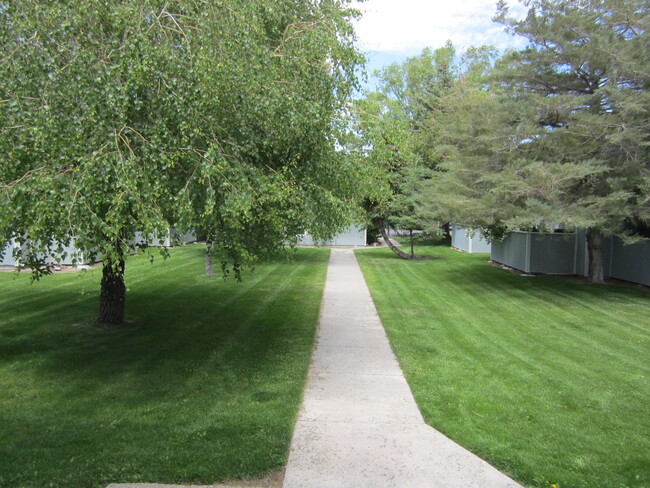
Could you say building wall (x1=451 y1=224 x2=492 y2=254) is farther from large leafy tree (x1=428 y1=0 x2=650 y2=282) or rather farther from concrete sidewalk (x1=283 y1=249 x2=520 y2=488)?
concrete sidewalk (x1=283 y1=249 x2=520 y2=488)

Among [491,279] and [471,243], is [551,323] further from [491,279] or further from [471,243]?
[471,243]

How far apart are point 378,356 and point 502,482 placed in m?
3.60

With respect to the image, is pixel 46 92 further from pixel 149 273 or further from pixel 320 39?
pixel 149 273

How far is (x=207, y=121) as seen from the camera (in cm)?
528

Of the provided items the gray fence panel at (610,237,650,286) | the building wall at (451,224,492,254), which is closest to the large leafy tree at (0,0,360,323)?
the gray fence panel at (610,237,650,286)

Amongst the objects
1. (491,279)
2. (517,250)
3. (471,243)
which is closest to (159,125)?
(491,279)

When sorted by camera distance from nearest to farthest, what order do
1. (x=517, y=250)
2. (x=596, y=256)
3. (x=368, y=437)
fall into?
(x=368, y=437), (x=596, y=256), (x=517, y=250)

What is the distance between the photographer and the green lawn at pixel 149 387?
4.09 m

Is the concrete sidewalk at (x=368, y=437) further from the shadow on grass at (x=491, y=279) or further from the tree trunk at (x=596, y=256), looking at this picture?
the tree trunk at (x=596, y=256)

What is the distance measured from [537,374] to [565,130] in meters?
7.85

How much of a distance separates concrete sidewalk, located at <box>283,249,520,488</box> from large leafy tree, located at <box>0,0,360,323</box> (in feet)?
6.18

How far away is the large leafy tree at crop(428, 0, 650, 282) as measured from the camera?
37.6 feet

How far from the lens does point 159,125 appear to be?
4.82 m

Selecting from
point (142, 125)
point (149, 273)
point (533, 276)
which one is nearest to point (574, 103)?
point (533, 276)
